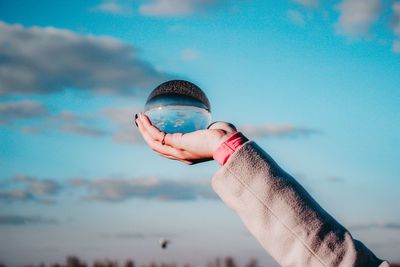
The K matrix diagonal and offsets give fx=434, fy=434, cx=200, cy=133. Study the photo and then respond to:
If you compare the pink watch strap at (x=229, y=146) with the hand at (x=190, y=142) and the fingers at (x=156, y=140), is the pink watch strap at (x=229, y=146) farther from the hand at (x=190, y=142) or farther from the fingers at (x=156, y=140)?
the fingers at (x=156, y=140)

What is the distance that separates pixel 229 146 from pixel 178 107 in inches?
130

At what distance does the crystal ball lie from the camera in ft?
18.1

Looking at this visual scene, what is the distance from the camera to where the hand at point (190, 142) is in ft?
9.04

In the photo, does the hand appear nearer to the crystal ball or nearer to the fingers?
the fingers

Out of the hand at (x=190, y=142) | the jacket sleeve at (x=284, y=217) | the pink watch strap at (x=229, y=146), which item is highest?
the hand at (x=190, y=142)

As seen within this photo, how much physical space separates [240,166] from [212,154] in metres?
0.48

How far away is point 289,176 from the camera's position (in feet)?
7.65

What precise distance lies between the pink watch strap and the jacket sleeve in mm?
84

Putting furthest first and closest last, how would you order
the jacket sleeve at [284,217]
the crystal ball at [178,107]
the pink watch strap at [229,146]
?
the crystal ball at [178,107]
the pink watch strap at [229,146]
the jacket sleeve at [284,217]

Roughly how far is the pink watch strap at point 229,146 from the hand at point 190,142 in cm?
6

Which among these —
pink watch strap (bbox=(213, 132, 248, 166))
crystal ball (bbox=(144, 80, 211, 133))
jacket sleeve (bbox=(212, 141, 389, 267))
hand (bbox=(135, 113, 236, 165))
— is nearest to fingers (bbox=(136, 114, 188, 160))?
hand (bbox=(135, 113, 236, 165))

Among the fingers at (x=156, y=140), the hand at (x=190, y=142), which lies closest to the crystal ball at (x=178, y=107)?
the fingers at (x=156, y=140)

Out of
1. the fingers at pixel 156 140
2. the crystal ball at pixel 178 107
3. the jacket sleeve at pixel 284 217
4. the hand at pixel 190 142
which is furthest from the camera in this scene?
the crystal ball at pixel 178 107

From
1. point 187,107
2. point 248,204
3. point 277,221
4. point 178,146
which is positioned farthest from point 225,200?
point 187,107
